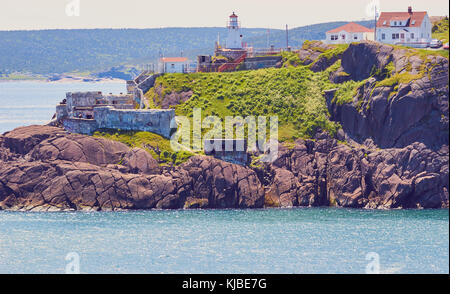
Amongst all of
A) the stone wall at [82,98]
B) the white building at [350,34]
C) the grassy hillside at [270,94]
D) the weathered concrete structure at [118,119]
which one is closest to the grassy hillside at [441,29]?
the white building at [350,34]

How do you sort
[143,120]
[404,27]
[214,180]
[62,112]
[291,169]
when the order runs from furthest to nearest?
[404,27] → [62,112] → [143,120] → [291,169] → [214,180]

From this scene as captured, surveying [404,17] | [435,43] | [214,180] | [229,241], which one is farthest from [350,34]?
[229,241]

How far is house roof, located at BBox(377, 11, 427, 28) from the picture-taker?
161 m

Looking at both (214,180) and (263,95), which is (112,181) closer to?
(214,180)

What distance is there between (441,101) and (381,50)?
1510cm

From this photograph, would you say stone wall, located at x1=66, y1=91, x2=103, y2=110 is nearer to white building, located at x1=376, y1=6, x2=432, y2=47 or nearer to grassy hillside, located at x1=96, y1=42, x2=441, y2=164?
grassy hillside, located at x1=96, y1=42, x2=441, y2=164

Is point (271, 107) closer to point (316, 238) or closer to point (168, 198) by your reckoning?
point (168, 198)

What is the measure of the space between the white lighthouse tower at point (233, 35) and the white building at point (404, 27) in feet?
69.2

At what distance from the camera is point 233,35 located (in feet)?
551

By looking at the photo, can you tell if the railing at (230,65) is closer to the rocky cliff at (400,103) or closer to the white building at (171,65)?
the white building at (171,65)

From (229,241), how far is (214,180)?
20865mm

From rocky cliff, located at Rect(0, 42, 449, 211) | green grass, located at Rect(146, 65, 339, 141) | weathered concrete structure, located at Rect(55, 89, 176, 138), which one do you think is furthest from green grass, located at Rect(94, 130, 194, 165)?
green grass, located at Rect(146, 65, 339, 141)

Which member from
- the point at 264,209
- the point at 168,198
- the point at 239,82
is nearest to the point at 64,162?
the point at 168,198

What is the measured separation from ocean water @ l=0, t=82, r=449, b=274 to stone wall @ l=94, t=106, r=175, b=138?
59.0 ft
